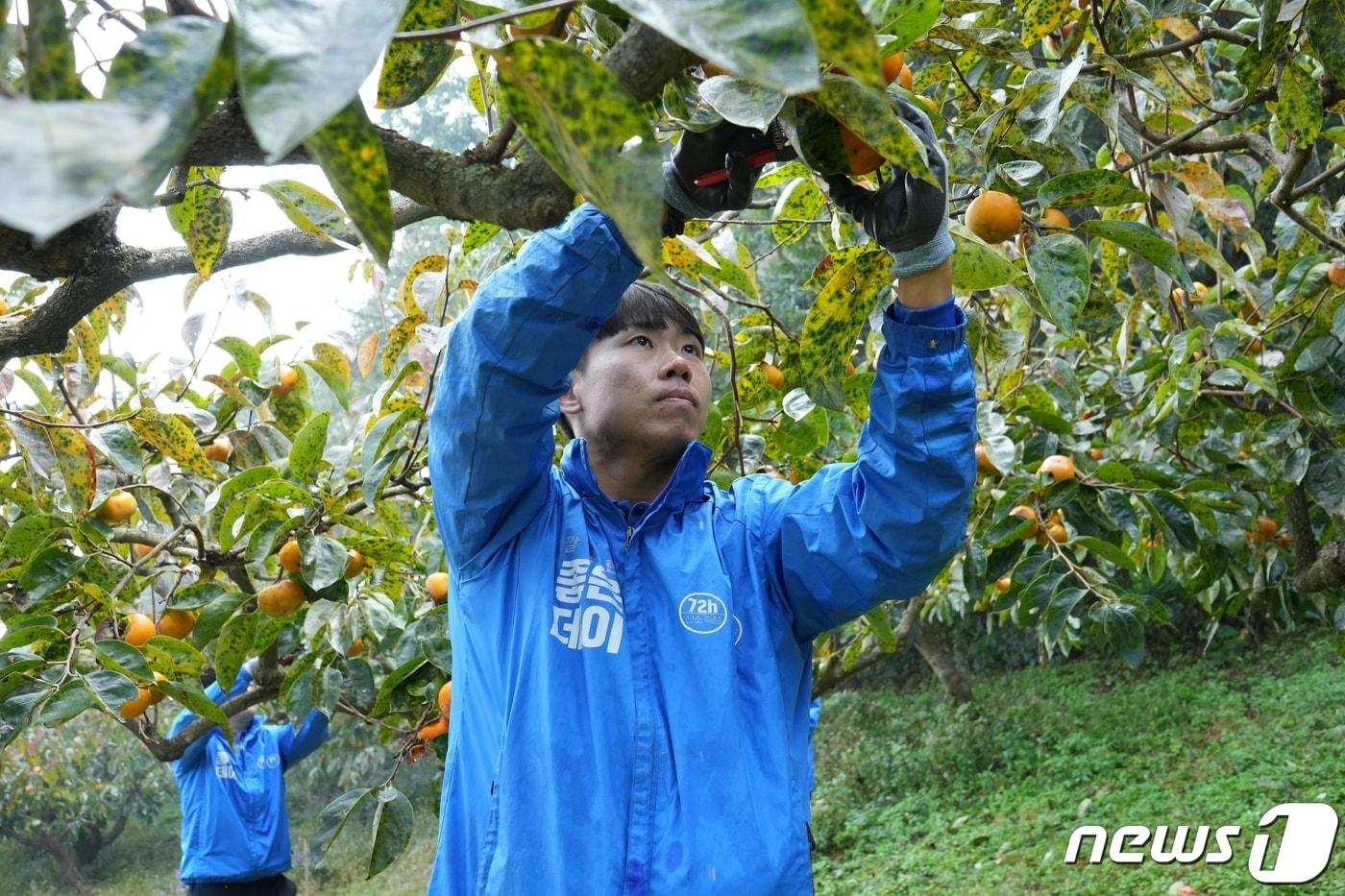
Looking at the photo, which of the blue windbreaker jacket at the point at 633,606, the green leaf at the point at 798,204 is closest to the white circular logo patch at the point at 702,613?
the blue windbreaker jacket at the point at 633,606

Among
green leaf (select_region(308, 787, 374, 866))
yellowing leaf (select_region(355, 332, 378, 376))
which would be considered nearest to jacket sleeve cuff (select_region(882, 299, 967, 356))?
green leaf (select_region(308, 787, 374, 866))

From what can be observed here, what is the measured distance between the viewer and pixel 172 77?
1.35 ft

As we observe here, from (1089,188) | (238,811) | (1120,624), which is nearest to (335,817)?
(1120,624)

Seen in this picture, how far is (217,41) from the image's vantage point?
430 millimetres

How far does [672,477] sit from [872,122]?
2.92 ft

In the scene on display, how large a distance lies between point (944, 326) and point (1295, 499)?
5.63ft

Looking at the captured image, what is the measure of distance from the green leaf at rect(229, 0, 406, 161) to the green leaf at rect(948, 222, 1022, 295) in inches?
33.6

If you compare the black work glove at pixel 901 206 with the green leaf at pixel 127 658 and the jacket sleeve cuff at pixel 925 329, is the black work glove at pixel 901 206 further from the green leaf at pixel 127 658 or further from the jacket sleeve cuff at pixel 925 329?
the green leaf at pixel 127 658

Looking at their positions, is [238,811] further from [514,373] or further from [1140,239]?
[1140,239]

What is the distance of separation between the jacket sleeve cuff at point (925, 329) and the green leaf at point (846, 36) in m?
0.83

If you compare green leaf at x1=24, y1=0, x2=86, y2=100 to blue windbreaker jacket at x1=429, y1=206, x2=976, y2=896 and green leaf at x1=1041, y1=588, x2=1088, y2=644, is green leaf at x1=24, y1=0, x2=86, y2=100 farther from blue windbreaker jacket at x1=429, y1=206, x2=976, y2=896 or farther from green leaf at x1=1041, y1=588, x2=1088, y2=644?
green leaf at x1=1041, y1=588, x2=1088, y2=644

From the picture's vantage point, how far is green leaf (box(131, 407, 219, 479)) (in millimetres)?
2059

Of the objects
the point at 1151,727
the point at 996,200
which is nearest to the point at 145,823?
the point at 1151,727

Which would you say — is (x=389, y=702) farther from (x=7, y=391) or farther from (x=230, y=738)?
(x=7, y=391)
